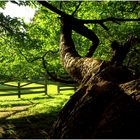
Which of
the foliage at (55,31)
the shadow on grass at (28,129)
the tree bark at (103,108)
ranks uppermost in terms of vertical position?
the foliage at (55,31)

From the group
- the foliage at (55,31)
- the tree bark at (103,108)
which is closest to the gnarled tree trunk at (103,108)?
the tree bark at (103,108)

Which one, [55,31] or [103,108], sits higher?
[55,31]

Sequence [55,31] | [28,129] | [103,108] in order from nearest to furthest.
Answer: [103,108] → [28,129] → [55,31]

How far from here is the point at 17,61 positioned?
20422 millimetres

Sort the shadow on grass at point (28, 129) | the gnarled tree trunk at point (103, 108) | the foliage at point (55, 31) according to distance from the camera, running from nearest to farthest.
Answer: the gnarled tree trunk at point (103, 108), the shadow on grass at point (28, 129), the foliage at point (55, 31)

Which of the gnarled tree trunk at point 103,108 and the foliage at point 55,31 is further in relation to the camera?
the foliage at point 55,31

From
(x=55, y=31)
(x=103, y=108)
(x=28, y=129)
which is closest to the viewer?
(x=103, y=108)

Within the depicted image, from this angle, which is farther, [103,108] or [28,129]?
[28,129]

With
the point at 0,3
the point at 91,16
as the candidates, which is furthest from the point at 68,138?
the point at 91,16

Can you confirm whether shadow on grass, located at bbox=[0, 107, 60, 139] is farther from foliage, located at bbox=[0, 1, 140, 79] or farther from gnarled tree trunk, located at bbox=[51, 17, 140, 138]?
gnarled tree trunk, located at bbox=[51, 17, 140, 138]

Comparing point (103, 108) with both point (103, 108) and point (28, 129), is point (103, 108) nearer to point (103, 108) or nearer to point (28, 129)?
point (103, 108)

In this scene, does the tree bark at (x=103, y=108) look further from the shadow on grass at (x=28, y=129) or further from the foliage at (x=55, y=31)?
the foliage at (x=55, y=31)

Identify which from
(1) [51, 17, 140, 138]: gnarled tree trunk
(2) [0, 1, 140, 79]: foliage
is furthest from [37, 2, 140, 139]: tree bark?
(2) [0, 1, 140, 79]: foliage

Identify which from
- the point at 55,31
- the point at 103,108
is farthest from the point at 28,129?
the point at 55,31
